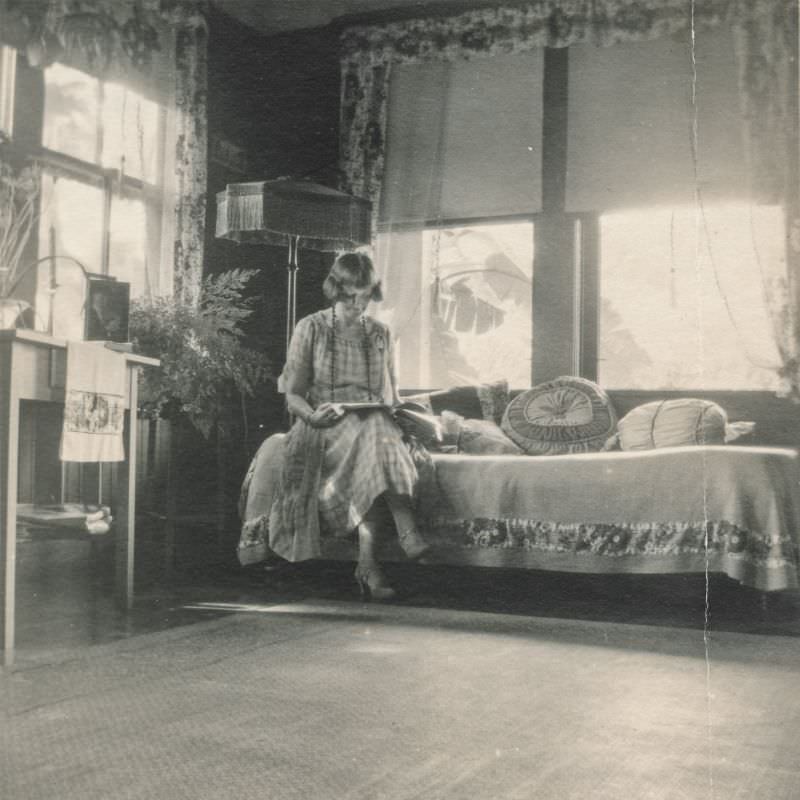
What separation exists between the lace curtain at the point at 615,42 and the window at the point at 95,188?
1217mm

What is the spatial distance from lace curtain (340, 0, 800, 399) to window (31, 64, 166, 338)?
3.99 feet

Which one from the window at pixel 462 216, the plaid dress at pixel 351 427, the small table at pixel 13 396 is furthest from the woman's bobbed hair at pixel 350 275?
the window at pixel 462 216

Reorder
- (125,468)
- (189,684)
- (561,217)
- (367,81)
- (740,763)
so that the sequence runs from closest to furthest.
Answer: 1. (740,763)
2. (189,684)
3. (125,468)
4. (561,217)
5. (367,81)

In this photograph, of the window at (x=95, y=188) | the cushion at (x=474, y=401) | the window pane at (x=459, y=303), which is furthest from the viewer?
the window pane at (x=459, y=303)

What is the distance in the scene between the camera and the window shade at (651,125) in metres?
5.13

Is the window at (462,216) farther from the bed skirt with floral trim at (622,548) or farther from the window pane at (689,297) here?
the bed skirt with floral trim at (622,548)

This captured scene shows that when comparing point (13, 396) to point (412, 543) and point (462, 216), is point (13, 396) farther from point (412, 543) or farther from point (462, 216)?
point (462, 216)

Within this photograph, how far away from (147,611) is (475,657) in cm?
113

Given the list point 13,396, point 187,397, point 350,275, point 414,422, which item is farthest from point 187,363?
point 13,396

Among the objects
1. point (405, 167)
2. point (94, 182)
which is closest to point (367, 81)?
point (405, 167)

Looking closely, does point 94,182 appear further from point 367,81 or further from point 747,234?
point 747,234

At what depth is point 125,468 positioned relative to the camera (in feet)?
10.2

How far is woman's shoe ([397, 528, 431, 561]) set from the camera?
11.0 ft

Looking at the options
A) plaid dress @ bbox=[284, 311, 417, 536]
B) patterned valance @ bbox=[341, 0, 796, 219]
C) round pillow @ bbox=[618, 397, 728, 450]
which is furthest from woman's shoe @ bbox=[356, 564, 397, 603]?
patterned valance @ bbox=[341, 0, 796, 219]
